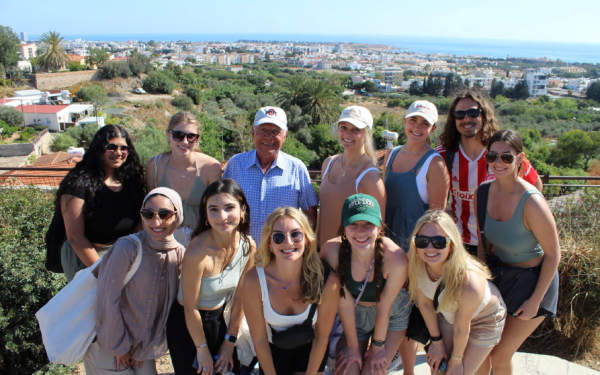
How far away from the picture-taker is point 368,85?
89625 millimetres

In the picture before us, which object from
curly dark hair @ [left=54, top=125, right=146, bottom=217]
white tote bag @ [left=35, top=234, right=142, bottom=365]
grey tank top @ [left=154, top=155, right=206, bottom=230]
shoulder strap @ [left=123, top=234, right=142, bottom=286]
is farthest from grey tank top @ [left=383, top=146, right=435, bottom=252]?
curly dark hair @ [left=54, top=125, right=146, bottom=217]

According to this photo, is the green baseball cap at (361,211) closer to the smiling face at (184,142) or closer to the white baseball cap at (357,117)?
the white baseball cap at (357,117)

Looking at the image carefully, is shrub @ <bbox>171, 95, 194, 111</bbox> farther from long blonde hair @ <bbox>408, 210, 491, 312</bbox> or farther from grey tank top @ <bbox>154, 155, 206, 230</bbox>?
long blonde hair @ <bbox>408, 210, 491, 312</bbox>

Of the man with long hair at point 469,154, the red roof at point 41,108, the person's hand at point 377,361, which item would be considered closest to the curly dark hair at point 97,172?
the person's hand at point 377,361

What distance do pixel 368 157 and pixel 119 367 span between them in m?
2.17

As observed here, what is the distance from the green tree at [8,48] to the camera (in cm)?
5509

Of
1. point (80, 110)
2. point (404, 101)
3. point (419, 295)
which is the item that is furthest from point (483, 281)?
point (404, 101)

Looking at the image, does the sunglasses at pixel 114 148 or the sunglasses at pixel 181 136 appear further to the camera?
the sunglasses at pixel 181 136

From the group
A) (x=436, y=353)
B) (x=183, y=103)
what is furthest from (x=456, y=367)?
(x=183, y=103)

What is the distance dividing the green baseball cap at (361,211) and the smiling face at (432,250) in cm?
28

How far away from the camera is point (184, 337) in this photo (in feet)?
8.57

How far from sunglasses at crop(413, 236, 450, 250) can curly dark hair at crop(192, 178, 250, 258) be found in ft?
3.59

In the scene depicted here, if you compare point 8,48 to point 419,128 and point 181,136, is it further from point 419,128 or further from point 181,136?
point 419,128

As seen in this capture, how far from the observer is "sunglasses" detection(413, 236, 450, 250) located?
2.34 m
